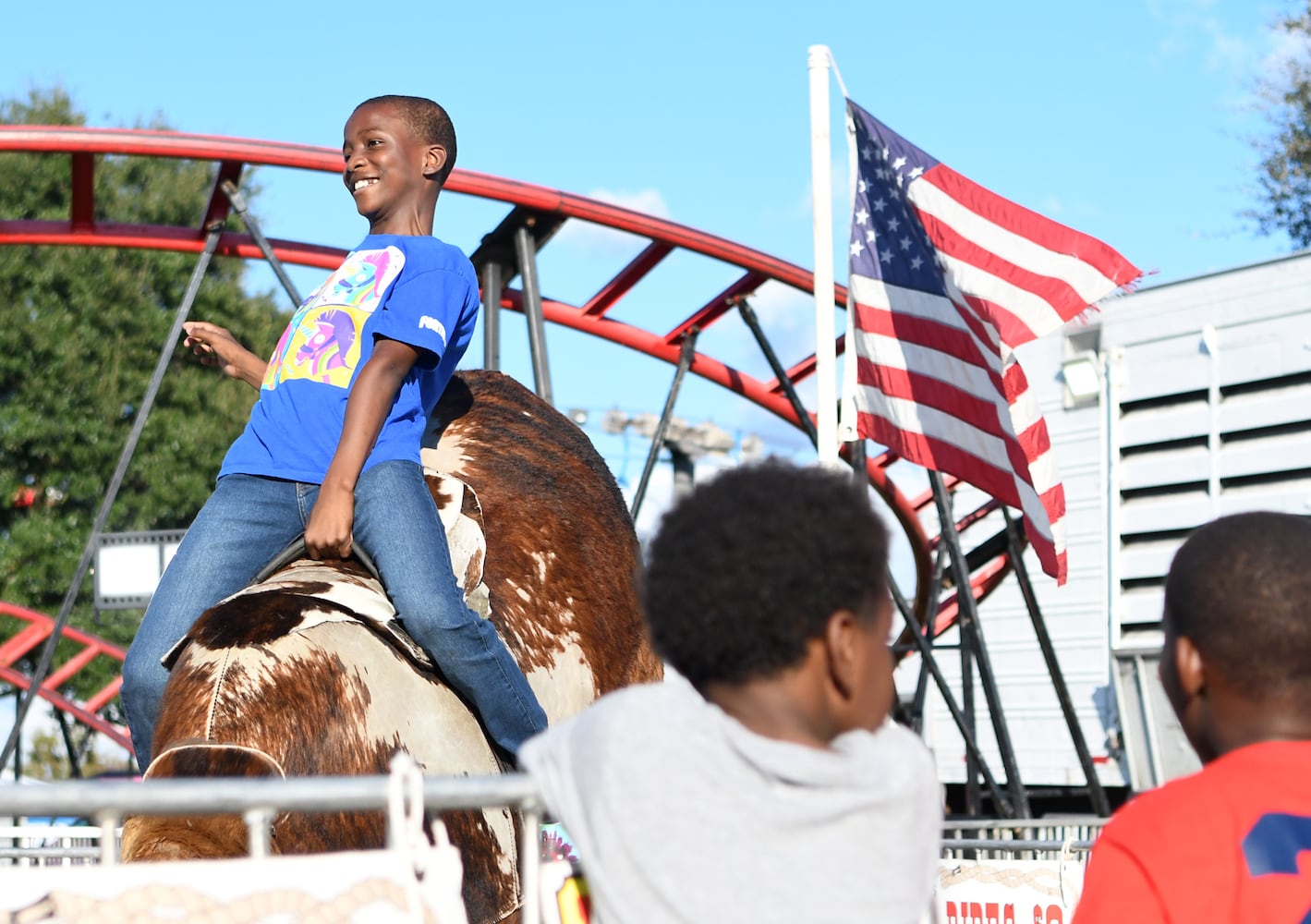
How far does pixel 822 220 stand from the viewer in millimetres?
7160

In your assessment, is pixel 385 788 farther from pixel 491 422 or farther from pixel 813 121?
pixel 813 121

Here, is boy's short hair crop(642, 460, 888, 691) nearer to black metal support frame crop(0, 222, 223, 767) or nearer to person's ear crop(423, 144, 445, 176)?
person's ear crop(423, 144, 445, 176)

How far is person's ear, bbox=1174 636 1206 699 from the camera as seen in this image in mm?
1902

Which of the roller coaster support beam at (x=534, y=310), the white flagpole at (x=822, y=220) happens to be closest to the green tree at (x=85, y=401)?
the roller coaster support beam at (x=534, y=310)

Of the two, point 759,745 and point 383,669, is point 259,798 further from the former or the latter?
point 383,669

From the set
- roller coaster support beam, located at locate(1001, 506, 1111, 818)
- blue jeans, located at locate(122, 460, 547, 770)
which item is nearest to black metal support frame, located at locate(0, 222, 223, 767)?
blue jeans, located at locate(122, 460, 547, 770)

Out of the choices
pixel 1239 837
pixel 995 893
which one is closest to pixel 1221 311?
pixel 995 893

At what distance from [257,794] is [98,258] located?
69.3ft

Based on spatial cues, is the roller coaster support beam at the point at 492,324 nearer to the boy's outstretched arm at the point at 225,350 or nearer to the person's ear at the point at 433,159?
the boy's outstretched arm at the point at 225,350

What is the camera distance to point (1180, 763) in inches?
459

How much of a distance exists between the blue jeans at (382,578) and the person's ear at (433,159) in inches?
32.2

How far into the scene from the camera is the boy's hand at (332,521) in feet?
10.0

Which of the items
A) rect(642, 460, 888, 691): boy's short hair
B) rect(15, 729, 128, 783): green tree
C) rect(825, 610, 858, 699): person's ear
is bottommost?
rect(15, 729, 128, 783): green tree

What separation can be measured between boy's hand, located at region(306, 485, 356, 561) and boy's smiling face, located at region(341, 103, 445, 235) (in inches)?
31.1
